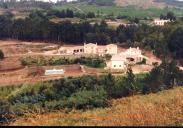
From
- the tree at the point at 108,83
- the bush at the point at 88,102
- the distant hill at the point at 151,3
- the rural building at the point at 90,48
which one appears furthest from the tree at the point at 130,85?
the distant hill at the point at 151,3

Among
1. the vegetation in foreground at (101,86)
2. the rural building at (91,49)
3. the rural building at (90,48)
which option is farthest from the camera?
the rural building at (90,48)

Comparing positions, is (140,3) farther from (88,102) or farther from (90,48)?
(88,102)

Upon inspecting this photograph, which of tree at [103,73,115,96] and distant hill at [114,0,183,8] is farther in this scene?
distant hill at [114,0,183,8]

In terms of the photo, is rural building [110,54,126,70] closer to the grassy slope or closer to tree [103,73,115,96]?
tree [103,73,115,96]

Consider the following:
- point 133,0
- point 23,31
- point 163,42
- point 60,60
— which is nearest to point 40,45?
point 23,31

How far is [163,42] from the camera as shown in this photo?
3662cm

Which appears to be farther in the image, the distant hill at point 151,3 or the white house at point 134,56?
the distant hill at point 151,3

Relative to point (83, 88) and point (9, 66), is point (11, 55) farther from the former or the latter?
point (83, 88)

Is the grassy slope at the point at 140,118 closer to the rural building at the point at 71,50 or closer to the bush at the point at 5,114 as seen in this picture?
the bush at the point at 5,114

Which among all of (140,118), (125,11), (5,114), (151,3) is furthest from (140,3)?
(140,118)

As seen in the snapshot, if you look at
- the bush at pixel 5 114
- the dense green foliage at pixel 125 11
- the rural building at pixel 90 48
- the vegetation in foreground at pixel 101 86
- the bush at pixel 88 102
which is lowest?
the dense green foliage at pixel 125 11

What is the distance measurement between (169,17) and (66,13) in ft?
42.1

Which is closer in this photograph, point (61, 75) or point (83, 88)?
point (83, 88)

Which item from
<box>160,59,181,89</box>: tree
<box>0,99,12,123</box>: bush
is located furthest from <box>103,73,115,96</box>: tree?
<box>0,99,12,123</box>: bush
